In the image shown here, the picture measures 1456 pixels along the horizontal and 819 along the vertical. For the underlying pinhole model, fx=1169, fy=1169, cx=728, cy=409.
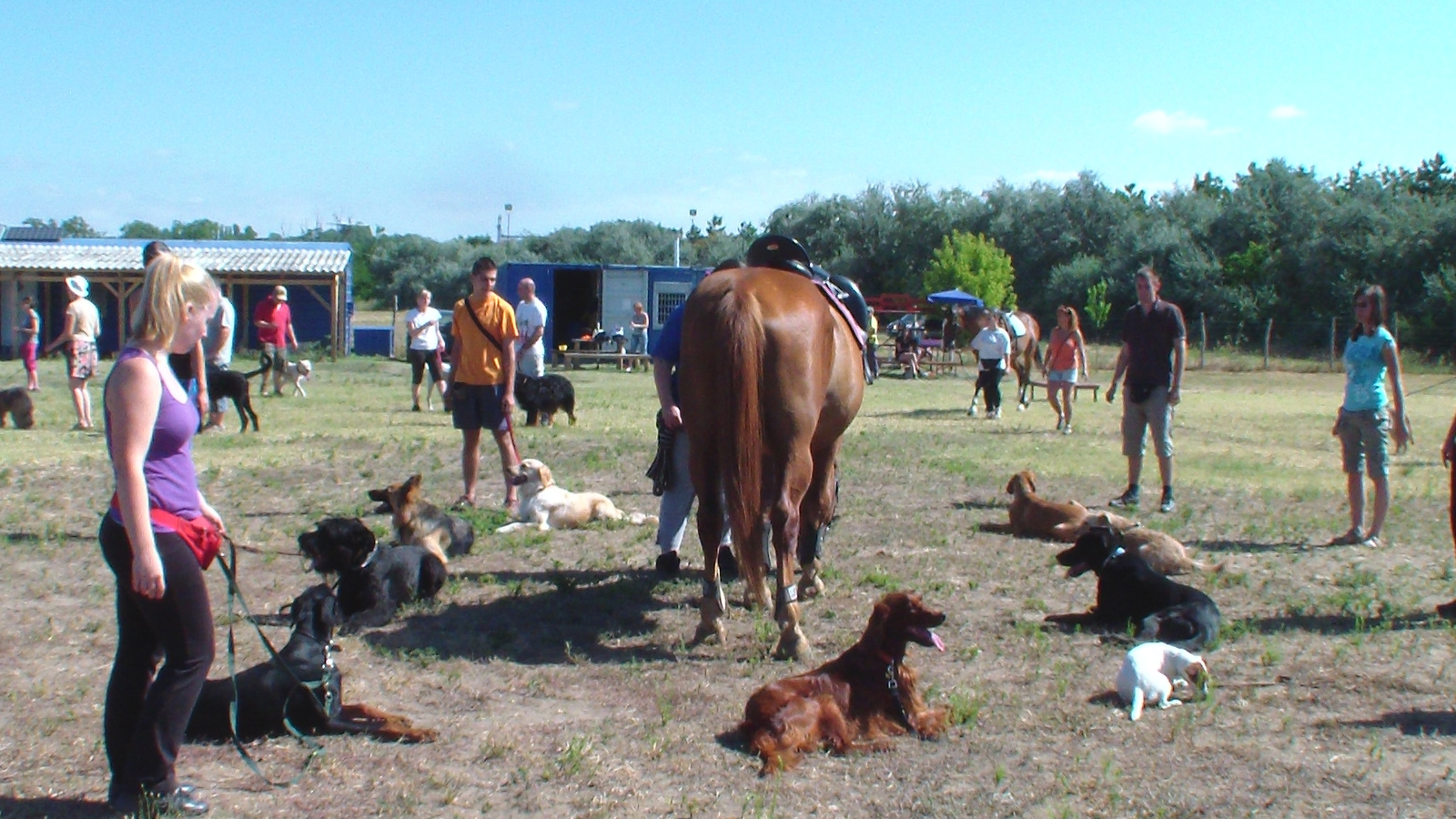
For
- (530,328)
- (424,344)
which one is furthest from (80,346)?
(530,328)

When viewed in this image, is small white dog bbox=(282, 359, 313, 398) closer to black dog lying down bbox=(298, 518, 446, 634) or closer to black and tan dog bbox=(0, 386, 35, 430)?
black and tan dog bbox=(0, 386, 35, 430)

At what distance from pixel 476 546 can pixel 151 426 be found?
4585mm

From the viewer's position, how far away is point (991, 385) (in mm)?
17719

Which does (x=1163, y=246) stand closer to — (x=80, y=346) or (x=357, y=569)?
(x=80, y=346)

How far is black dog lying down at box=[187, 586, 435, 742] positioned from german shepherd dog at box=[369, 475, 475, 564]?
2661 mm

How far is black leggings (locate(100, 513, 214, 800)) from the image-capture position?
3363mm

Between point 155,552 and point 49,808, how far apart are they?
107cm

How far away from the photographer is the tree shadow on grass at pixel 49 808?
3.56 metres

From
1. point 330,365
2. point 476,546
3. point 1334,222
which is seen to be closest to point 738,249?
point 1334,222

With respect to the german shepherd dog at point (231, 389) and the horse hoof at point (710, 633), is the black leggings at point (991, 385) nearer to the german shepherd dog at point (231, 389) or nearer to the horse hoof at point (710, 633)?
the german shepherd dog at point (231, 389)

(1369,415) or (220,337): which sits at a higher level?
(220,337)

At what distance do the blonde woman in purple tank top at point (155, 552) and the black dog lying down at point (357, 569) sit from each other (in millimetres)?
2156

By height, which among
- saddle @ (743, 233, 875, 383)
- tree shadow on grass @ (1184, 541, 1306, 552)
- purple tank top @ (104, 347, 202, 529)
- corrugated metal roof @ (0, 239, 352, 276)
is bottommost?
tree shadow on grass @ (1184, 541, 1306, 552)

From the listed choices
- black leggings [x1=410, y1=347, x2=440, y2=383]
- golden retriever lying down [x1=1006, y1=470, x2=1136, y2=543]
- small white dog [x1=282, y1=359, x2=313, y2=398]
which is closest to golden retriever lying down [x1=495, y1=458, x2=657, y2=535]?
golden retriever lying down [x1=1006, y1=470, x2=1136, y2=543]
